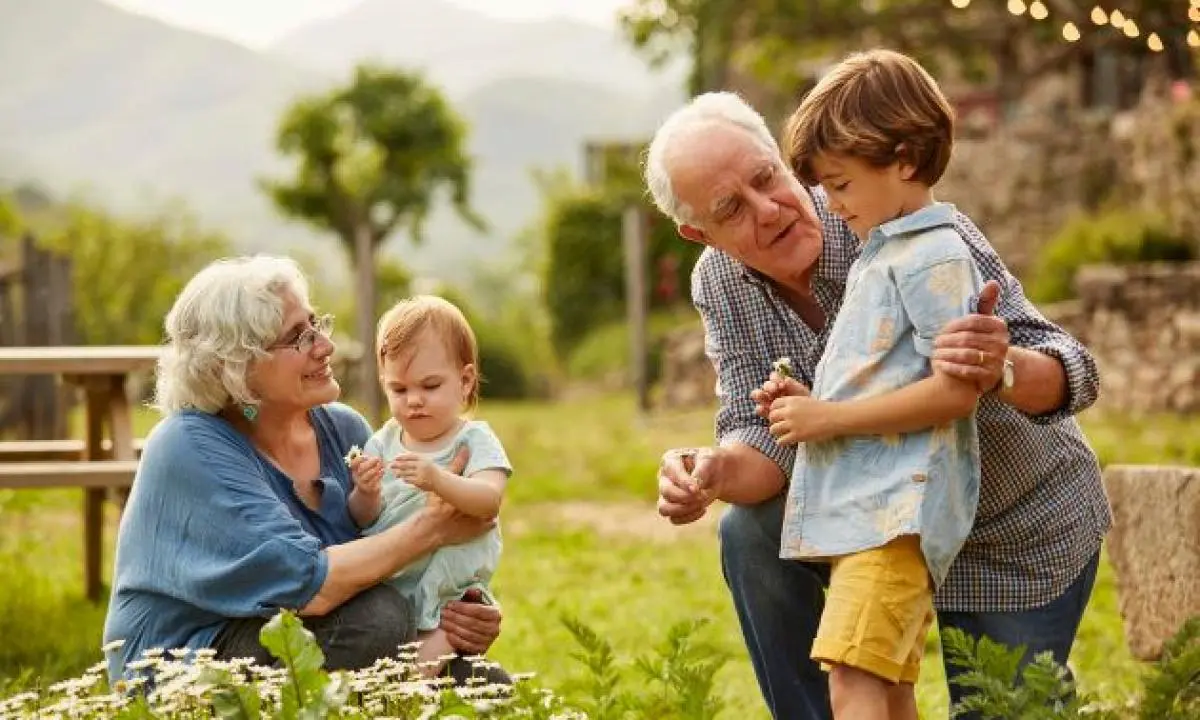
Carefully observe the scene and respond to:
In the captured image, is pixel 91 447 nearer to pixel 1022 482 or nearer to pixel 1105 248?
pixel 1022 482

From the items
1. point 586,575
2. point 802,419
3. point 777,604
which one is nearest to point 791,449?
point 777,604

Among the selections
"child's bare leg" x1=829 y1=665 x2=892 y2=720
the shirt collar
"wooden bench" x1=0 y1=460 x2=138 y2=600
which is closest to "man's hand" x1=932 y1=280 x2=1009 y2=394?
the shirt collar

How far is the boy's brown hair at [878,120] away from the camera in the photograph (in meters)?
3.26

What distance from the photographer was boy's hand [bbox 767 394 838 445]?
3275 millimetres

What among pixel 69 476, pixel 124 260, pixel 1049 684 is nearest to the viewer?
pixel 1049 684

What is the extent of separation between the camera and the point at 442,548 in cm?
405

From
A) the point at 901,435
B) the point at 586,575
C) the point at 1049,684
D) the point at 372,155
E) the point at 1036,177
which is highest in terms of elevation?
the point at 372,155

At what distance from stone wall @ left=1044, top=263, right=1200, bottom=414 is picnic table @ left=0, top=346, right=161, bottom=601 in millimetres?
8017

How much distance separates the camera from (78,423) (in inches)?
688

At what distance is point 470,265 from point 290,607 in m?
104

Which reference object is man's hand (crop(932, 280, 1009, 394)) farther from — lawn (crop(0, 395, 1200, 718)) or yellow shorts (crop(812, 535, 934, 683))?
lawn (crop(0, 395, 1200, 718))

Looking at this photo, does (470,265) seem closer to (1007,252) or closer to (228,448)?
(1007,252)

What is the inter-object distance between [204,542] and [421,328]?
615mm

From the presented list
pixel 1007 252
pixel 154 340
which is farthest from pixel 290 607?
pixel 154 340
